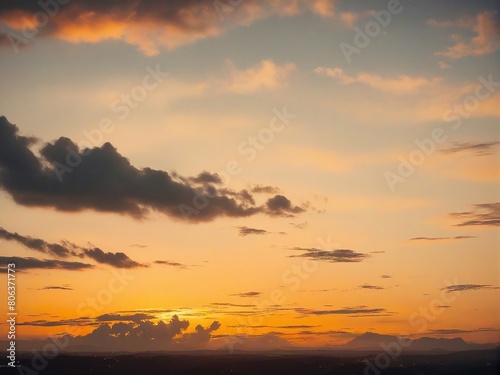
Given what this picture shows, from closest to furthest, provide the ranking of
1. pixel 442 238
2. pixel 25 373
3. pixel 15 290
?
pixel 15 290 < pixel 442 238 < pixel 25 373

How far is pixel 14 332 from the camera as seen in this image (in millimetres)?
46281

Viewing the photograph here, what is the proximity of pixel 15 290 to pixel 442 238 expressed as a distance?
53.6 metres

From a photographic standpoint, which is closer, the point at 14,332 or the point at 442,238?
the point at 14,332

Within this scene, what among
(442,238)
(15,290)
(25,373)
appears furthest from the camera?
(25,373)

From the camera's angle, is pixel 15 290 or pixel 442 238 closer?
pixel 15 290

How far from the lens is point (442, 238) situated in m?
74.6

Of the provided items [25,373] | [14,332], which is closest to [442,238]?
[14,332]

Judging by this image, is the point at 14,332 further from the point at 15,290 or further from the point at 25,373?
the point at 25,373

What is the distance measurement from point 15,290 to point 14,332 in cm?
426

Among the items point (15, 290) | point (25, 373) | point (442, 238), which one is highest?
point (442, 238)

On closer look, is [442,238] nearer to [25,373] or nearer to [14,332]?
[14,332]

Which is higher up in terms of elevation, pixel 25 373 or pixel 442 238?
pixel 442 238

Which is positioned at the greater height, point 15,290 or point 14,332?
point 15,290

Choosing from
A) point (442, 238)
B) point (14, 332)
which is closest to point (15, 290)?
point (14, 332)
